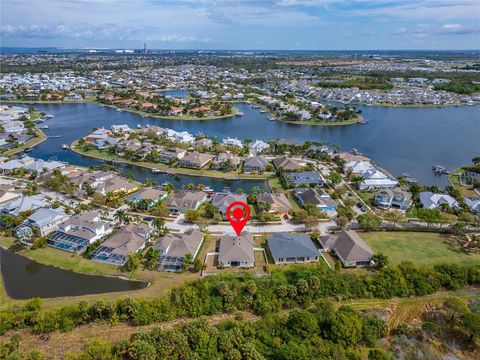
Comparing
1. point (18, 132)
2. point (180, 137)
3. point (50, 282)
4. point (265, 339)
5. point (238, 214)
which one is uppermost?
point (18, 132)

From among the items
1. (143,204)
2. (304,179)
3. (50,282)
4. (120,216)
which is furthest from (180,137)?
(50,282)

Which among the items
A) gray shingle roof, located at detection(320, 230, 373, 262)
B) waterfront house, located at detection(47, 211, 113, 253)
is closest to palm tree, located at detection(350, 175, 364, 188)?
gray shingle roof, located at detection(320, 230, 373, 262)

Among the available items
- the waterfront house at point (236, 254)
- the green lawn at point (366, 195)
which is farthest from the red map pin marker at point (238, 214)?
the green lawn at point (366, 195)

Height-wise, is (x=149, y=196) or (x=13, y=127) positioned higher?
(x=13, y=127)

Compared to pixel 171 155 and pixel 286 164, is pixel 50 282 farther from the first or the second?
pixel 286 164

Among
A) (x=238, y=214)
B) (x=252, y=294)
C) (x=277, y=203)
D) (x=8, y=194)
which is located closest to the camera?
(x=252, y=294)

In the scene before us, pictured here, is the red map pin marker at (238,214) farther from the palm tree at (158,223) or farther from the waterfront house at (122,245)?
the waterfront house at (122,245)

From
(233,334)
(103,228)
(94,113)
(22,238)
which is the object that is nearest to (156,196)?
(103,228)
